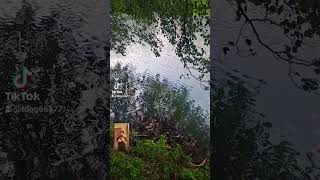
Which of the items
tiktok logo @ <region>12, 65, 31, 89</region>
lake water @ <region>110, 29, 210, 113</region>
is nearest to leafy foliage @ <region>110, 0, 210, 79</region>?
lake water @ <region>110, 29, 210, 113</region>

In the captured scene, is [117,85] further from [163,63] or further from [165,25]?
[165,25]

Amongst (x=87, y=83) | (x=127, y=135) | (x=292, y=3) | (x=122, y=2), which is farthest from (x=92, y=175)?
(x=292, y=3)

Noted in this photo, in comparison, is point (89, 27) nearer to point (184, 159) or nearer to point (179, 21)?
point (179, 21)

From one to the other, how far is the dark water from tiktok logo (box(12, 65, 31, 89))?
0.02 metres

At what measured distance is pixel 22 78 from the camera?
2.78m

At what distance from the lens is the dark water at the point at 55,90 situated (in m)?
2.78

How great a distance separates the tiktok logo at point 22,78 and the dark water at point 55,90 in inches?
0.6

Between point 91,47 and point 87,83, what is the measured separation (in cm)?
21

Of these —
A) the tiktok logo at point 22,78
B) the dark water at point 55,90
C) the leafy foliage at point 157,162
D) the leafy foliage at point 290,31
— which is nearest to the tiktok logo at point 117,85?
the dark water at point 55,90

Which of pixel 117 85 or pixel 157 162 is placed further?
pixel 157 162

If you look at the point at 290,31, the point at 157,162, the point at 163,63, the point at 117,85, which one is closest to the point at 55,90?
the point at 117,85

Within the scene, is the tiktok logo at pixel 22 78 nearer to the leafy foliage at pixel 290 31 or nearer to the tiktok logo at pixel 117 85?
the tiktok logo at pixel 117 85

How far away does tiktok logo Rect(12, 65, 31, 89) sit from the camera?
9.10 feet

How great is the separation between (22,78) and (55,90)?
198 mm
